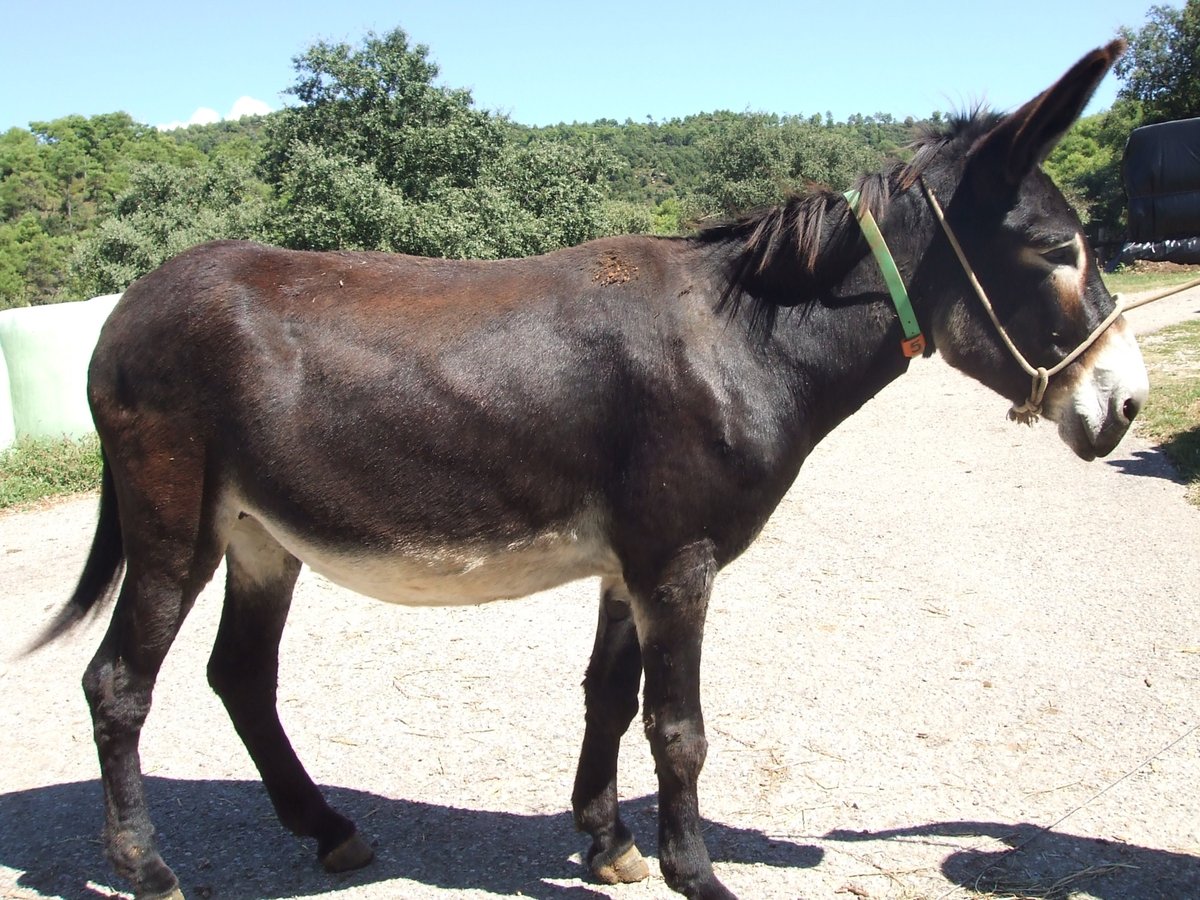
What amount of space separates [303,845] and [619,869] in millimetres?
1266

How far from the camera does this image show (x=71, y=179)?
57.8 meters

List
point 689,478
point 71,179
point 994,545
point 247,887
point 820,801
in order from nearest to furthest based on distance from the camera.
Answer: point 689,478
point 247,887
point 820,801
point 994,545
point 71,179

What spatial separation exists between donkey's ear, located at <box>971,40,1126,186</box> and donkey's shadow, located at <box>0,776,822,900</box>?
245cm

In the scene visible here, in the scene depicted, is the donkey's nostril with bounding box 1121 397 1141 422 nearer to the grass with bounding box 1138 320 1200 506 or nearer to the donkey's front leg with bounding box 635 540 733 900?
the donkey's front leg with bounding box 635 540 733 900

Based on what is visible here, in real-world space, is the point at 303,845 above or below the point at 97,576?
below

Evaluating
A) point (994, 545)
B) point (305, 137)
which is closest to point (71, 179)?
point (305, 137)

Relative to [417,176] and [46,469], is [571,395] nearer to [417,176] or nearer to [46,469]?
[46,469]

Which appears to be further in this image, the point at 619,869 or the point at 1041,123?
the point at 619,869

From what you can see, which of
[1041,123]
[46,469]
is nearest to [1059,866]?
[1041,123]

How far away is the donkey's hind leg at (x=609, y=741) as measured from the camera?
3240 mm

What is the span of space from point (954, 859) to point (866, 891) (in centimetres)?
38

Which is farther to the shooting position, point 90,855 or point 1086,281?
point 90,855

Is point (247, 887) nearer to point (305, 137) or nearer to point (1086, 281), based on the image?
point (1086, 281)

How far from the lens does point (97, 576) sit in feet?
11.7
